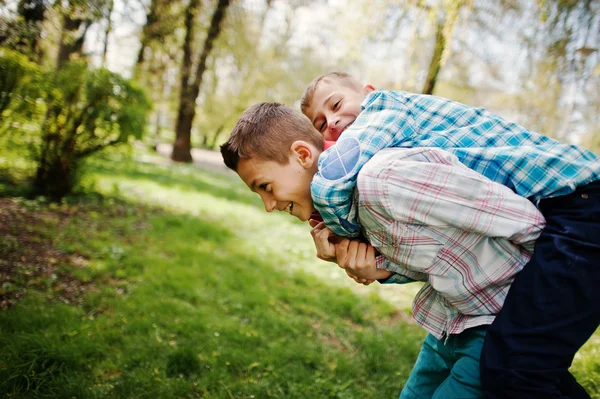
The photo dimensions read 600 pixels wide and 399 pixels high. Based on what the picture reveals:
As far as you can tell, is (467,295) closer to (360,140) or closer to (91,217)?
(360,140)

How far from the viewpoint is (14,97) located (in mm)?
4535

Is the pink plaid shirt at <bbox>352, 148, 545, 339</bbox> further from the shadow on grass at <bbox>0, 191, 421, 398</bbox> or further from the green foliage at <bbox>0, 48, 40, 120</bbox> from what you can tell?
the green foliage at <bbox>0, 48, 40, 120</bbox>

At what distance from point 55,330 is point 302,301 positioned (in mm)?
2281

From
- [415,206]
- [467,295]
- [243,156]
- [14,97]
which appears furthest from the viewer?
[14,97]

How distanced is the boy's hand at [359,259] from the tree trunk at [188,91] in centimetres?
1168

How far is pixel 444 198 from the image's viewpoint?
1224mm

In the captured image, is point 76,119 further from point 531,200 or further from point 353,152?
point 531,200

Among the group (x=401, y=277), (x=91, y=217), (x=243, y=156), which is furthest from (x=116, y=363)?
(x=91, y=217)

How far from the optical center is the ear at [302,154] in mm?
1692

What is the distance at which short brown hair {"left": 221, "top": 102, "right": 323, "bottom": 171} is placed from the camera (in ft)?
5.60

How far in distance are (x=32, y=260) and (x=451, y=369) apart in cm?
391

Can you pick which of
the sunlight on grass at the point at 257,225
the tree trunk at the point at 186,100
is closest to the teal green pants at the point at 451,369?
the sunlight on grass at the point at 257,225

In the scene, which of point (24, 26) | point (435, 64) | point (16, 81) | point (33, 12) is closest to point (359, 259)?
point (24, 26)

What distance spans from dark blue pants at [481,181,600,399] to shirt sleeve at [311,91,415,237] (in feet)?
1.99
